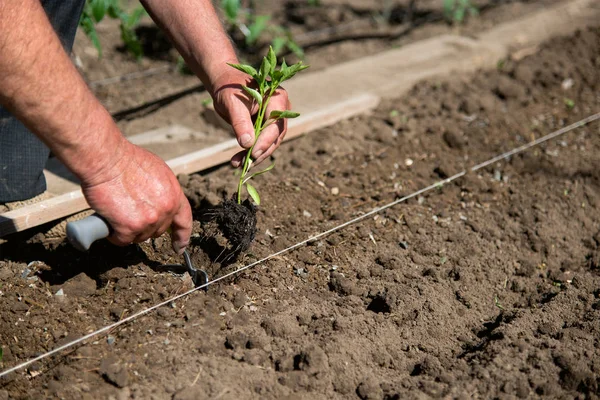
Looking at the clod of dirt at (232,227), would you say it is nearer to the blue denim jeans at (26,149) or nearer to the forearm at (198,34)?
the forearm at (198,34)

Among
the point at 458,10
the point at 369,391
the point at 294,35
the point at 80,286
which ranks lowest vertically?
the point at 458,10

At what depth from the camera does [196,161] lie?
3.21 m

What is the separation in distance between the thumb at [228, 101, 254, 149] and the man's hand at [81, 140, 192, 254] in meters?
0.35

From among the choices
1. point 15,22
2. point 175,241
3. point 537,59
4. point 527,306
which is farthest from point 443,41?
point 15,22

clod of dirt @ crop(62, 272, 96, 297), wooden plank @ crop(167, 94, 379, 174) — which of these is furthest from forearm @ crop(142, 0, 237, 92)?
clod of dirt @ crop(62, 272, 96, 297)

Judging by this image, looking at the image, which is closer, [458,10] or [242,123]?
[242,123]

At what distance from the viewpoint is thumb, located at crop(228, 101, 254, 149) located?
7.52 ft

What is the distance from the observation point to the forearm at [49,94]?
5.89 feet

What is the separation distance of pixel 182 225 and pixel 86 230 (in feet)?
1.13

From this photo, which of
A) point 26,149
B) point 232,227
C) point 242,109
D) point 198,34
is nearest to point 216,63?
point 198,34

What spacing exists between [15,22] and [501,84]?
3.29m

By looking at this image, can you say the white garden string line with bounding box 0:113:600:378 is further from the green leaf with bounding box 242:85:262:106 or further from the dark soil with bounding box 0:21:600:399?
the green leaf with bounding box 242:85:262:106

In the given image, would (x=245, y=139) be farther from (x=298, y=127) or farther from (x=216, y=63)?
(x=298, y=127)

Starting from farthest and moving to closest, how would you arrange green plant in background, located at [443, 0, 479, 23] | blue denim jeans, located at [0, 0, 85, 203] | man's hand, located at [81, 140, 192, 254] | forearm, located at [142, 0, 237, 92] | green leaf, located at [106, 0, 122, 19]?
green plant in background, located at [443, 0, 479, 23] < green leaf, located at [106, 0, 122, 19] < blue denim jeans, located at [0, 0, 85, 203] < forearm, located at [142, 0, 237, 92] < man's hand, located at [81, 140, 192, 254]
